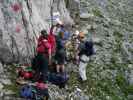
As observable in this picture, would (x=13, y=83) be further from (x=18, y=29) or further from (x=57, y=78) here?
(x=18, y=29)

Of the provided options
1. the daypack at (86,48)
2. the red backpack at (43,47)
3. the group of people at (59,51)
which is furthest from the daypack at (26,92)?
the daypack at (86,48)

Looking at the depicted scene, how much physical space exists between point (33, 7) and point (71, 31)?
15.4ft

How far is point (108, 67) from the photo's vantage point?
856 inches

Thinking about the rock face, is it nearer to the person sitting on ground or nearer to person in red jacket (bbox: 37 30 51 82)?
the person sitting on ground

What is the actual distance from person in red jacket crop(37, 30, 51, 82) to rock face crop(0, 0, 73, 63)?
175 cm

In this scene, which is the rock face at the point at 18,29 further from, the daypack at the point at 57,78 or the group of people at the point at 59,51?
the daypack at the point at 57,78

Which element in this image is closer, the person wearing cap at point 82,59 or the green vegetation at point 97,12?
the person wearing cap at point 82,59

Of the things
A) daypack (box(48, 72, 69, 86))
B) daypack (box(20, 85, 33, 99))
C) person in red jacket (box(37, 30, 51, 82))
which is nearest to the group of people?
person in red jacket (box(37, 30, 51, 82))

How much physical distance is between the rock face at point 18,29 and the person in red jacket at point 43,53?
1.75m

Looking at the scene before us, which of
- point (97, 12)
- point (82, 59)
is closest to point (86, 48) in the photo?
point (82, 59)

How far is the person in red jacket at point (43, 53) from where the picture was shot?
16531mm

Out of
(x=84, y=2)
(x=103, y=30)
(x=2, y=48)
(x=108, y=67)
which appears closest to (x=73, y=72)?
(x=108, y=67)

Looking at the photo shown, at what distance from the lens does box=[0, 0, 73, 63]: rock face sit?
58.1 ft

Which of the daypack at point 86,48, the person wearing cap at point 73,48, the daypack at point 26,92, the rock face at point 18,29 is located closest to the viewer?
the daypack at point 26,92
